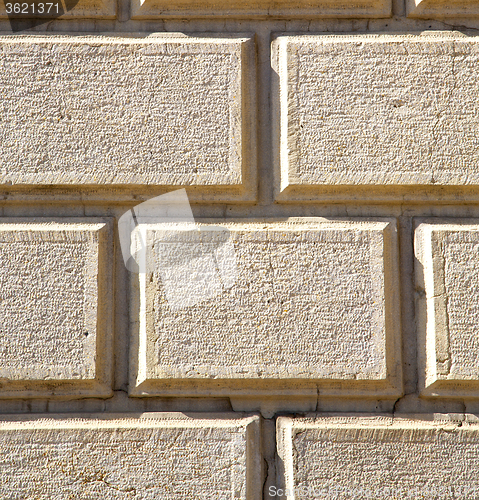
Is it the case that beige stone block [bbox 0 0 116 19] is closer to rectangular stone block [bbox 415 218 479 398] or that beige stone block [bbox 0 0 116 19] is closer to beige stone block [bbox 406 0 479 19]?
beige stone block [bbox 406 0 479 19]

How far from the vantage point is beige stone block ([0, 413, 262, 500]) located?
1.06m

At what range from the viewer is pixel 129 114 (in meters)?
1.11

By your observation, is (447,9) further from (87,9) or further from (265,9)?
(87,9)

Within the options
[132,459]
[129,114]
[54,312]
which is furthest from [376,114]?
[132,459]

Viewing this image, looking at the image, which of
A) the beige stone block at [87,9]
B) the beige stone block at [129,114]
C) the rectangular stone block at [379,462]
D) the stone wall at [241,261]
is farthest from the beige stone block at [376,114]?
the rectangular stone block at [379,462]

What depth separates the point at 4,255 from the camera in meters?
1.10

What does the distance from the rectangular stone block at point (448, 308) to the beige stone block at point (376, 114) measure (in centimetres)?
15

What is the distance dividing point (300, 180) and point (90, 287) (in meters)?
0.59

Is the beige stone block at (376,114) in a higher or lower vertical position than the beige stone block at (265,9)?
lower

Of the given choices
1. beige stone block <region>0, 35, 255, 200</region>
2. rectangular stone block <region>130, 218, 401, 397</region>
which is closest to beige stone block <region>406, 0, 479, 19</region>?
beige stone block <region>0, 35, 255, 200</region>

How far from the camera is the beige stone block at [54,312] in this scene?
107 cm

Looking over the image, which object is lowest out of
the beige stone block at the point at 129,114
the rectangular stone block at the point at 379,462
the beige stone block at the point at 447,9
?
the rectangular stone block at the point at 379,462

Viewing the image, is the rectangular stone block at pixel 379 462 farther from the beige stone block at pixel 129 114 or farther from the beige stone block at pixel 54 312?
the beige stone block at pixel 129 114

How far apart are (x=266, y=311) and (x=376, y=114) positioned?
1.89 ft
